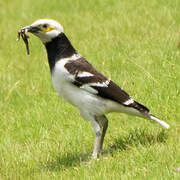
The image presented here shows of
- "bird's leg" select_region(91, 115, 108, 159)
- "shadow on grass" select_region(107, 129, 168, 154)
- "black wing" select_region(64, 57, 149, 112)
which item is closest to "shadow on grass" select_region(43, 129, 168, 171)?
"shadow on grass" select_region(107, 129, 168, 154)

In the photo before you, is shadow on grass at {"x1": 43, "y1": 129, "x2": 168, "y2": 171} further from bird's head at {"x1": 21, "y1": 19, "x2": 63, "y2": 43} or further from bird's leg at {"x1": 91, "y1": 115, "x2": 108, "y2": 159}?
bird's head at {"x1": 21, "y1": 19, "x2": 63, "y2": 43}

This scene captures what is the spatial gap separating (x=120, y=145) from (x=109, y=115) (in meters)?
1.28

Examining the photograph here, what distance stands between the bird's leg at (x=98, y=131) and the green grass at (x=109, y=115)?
0.46ft

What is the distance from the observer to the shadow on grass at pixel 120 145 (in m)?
Result: 6.56

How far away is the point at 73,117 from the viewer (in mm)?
8031

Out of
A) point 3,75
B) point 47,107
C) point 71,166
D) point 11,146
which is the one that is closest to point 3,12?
point 3,75

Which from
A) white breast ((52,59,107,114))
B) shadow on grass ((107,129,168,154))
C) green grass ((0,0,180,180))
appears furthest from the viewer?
shadow on grass ((107,129,168,154))

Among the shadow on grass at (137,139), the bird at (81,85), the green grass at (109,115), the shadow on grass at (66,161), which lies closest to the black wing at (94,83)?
the bird at (81,85)

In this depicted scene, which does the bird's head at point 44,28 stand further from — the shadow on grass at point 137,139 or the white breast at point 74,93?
the shadow on grass at point 137,139

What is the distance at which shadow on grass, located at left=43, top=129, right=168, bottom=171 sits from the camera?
6.56 m

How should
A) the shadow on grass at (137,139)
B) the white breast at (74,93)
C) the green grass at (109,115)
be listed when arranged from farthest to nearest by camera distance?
the shadow on grass at (137,139), the white breast at (74,93), the green grass at (109,115)

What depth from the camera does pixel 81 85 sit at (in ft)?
21.4

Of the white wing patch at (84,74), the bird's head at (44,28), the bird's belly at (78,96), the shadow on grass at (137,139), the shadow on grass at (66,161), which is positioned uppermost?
the bird's head at (44,28)

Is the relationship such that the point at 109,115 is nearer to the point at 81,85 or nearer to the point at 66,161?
the point at 66,161
